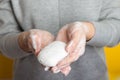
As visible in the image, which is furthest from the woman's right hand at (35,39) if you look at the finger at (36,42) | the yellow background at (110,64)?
the yellow background at (110,64)

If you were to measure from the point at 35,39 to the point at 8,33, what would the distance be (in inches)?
5.6

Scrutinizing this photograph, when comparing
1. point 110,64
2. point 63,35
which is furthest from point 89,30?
point 110,64

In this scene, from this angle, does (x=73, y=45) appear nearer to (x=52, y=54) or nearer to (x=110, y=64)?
(x=52, y=54)

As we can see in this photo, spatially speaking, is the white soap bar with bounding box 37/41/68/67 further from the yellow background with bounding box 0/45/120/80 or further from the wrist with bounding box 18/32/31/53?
the yellow background with bounding box 0/45/120/80

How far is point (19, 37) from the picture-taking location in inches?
16.5

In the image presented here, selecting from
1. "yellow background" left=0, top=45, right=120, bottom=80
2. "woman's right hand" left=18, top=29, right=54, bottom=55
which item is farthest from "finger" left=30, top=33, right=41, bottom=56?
"yellow background" left=0, top=45, right=120, bottom=80

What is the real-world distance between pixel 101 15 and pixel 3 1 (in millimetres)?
212

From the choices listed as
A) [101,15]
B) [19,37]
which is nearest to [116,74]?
[101,15]

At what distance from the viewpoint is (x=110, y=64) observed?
2.78 ft

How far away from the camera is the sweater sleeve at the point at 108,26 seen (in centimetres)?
42

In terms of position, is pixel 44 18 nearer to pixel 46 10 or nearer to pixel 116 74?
pixel 46 10

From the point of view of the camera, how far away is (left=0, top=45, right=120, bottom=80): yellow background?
81cm

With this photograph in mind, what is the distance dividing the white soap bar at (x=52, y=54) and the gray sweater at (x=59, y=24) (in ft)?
0.31

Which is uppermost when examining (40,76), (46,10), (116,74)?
(46,10)
